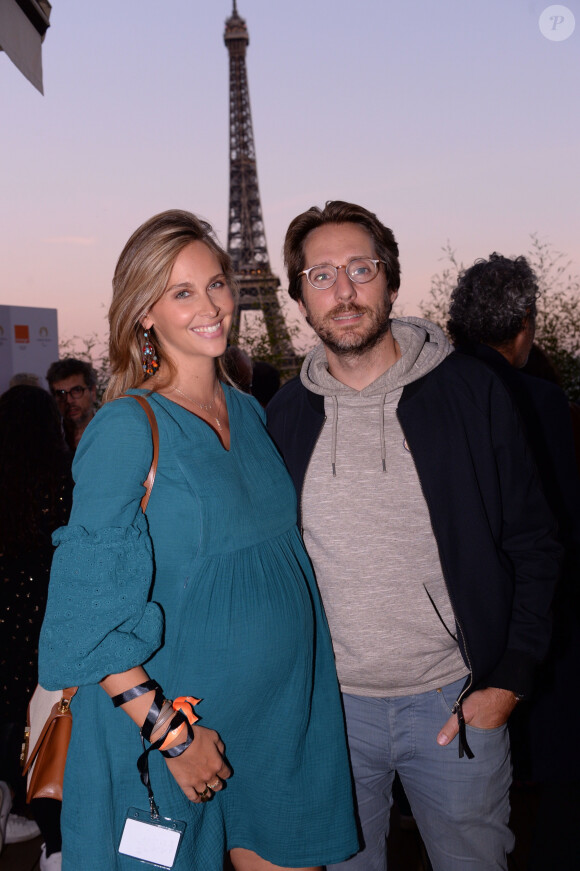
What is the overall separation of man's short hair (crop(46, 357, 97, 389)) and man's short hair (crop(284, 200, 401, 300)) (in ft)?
9.23

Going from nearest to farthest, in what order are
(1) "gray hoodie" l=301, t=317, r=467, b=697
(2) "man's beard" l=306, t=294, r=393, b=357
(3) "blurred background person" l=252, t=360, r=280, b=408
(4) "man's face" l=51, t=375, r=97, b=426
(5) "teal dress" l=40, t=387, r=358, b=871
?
(5) "teal dress" l=40, t=387, r=358, b=871 → (1) "gray hoodie" l=301, t=317, r=467, b=697 → (2) "man's beard" l=306, t=294, r=393, b=357 → (4) "man's face" l=51, t=375, r=97, b=426 → (3) "blurred background person" l=252, t=360, r=280, b=408

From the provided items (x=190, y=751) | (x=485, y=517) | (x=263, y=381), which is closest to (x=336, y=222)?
(x=485, y=517)

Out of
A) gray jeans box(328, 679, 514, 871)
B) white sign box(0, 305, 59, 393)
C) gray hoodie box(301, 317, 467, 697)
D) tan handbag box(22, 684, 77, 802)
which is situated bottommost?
gray jeans box(328, 679, 514, 871)

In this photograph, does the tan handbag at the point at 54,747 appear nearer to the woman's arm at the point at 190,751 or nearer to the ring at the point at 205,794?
the woman's arm at the point at 190,751

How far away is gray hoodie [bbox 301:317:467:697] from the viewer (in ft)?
6.45

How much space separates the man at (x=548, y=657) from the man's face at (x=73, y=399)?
2.80 m

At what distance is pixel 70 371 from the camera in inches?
188

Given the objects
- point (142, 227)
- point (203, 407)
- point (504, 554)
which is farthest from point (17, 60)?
point (504, 554)

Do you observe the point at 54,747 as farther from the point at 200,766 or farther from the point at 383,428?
the point at 383,428

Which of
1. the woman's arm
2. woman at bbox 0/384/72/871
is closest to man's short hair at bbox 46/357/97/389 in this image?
woman at bbox 0/384/72/871

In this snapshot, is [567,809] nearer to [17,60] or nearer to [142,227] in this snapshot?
[142,227]

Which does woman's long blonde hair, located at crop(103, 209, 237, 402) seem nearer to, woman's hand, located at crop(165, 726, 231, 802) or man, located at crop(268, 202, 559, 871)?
man, located at crop(268, 202, 559, 871)

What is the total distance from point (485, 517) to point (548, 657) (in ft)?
3.59

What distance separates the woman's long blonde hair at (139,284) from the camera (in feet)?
6.08
